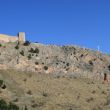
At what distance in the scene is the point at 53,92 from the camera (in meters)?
65.8

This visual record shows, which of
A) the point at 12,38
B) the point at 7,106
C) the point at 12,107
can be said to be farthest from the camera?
the point at 12,38

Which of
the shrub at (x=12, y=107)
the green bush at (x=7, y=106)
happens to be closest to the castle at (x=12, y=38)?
the green bush at (x=7, y=106)

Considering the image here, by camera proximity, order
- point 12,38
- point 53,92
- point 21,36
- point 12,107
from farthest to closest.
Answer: point 21,36 < point 12,38 < point 53,92 < point 12,107

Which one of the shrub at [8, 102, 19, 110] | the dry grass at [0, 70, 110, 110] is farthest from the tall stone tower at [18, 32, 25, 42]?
the shrub at [8, 102, 19, 110]

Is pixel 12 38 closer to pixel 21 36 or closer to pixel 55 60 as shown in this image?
pixel 21 36

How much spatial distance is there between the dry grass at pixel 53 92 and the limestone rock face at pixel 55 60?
2.61m

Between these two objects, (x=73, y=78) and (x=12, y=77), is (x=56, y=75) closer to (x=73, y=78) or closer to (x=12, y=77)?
(x=73, y=78)

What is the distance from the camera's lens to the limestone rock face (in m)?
75.7

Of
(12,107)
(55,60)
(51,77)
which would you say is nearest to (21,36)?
(55,60)

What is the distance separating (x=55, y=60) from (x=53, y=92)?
15.5 m

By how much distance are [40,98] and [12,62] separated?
47.0 ft

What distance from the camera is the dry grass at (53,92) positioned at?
59375 mm

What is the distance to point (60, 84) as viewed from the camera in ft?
233

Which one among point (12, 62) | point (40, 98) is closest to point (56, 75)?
point (12, 62)
